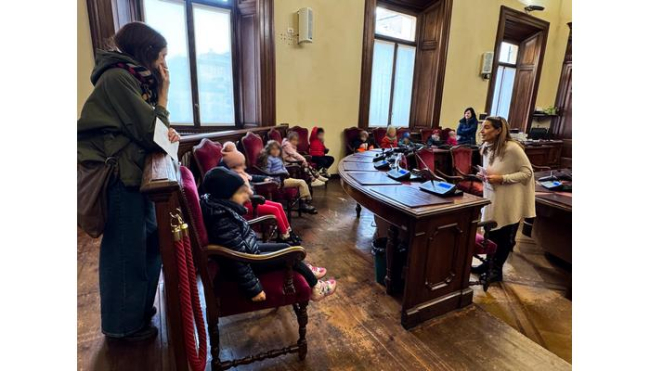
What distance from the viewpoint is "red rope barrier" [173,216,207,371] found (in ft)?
2.94

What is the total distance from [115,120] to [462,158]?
3.96m

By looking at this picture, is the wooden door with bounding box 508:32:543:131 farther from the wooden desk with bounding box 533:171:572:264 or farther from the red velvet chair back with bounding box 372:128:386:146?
the wooden desk with bounding box 533:171:572:264

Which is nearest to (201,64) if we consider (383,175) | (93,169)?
(383,175)

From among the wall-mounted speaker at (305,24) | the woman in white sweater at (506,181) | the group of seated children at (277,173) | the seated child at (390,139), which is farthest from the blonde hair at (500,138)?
the wall-mounted speaker at (305,24)

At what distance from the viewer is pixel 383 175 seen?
8.19ft

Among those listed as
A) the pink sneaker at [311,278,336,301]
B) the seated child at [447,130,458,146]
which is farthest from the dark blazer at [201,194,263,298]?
the seated child at [447,130,458,146]

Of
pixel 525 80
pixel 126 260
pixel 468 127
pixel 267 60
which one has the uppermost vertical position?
pixel 525 80

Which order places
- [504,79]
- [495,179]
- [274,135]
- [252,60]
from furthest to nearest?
[504,79] < [252,60] < [274,135] < [495,179]

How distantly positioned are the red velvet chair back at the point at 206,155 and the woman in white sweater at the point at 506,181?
219 cm

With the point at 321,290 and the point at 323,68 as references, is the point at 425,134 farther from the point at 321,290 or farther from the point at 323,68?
the point at 321,290

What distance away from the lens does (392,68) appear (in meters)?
6.66

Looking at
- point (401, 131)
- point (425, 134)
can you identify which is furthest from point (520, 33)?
point (401, 131)

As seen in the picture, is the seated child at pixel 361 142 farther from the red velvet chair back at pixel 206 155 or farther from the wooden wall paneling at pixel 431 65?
the red velvet chair back at pixel 206 155
